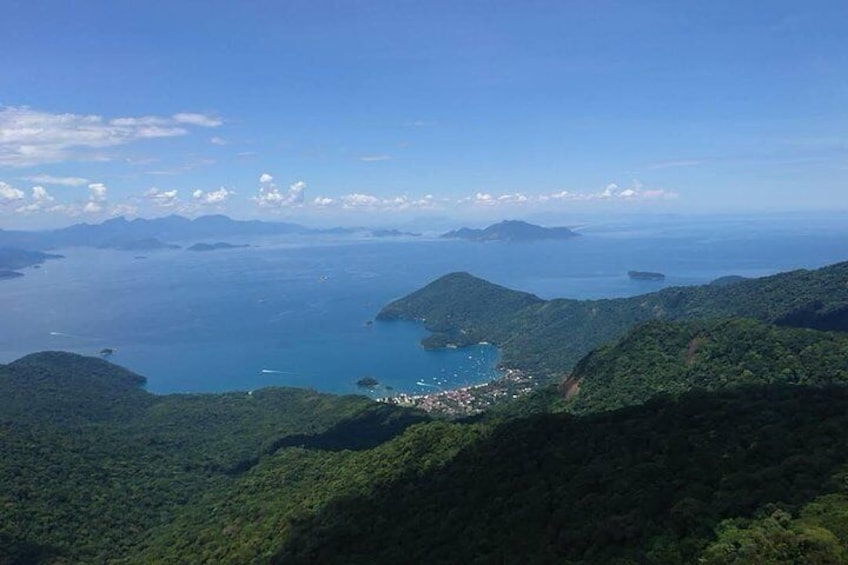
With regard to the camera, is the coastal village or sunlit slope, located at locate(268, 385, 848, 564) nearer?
sunlit slope, located at locate(268, 385, 848, 564)

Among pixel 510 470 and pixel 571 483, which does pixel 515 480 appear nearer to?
pixel 510 470

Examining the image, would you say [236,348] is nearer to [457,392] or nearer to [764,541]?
[457,392]

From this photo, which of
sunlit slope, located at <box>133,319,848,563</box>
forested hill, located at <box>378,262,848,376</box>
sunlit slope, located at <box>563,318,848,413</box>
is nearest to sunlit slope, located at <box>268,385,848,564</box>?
sunlit slope, located at <box>133,319,848,563</box>

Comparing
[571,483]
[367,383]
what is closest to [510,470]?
[571,483]

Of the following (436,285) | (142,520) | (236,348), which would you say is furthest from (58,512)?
(436,285)

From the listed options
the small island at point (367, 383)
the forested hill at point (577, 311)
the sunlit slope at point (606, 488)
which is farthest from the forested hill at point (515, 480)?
the small island at point (367, 383)

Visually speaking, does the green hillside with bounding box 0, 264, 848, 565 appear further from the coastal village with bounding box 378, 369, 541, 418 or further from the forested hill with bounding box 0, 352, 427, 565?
the coastal village with bounding box 378, 369, 541, 418
